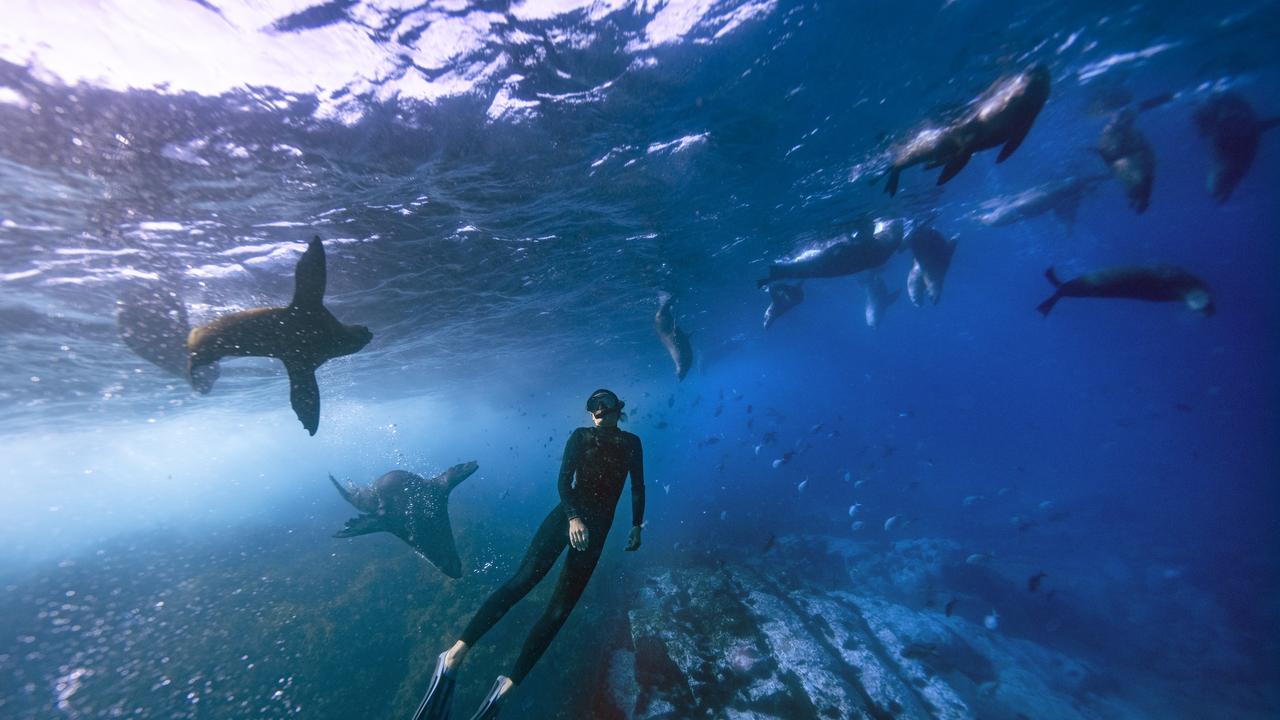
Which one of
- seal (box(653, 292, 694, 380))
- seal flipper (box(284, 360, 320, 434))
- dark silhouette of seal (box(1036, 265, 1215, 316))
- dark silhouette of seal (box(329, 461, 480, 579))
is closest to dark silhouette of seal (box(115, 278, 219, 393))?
dark silhouette of seal (box(329, 461, 480, 579))

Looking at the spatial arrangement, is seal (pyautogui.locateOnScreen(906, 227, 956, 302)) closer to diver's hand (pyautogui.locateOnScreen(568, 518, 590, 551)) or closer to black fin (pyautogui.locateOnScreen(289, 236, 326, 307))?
diver's hand (pyautogui.locateOnScreen(568, 518, 590, 551))

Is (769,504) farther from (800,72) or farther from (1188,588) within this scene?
(800,72)

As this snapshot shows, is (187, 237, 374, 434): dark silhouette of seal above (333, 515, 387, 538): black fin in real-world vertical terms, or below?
above

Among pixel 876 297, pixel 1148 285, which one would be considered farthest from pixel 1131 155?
pixel 876 297

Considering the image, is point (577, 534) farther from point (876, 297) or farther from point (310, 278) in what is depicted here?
point (876, 297)

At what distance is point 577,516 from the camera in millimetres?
4816

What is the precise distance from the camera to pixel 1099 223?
2236cm

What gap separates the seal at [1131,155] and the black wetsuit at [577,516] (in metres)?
13.3

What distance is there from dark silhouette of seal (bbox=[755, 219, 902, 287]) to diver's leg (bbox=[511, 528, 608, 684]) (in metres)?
11.3

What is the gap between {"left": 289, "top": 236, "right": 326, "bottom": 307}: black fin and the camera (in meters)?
A: 4.85

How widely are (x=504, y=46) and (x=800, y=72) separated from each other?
4.98m

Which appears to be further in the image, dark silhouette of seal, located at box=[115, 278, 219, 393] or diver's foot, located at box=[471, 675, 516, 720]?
dark silhouette of seal, located at box=[115, 278, 219, 393]

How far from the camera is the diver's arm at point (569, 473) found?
4883mm

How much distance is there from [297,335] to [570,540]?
4.68m
